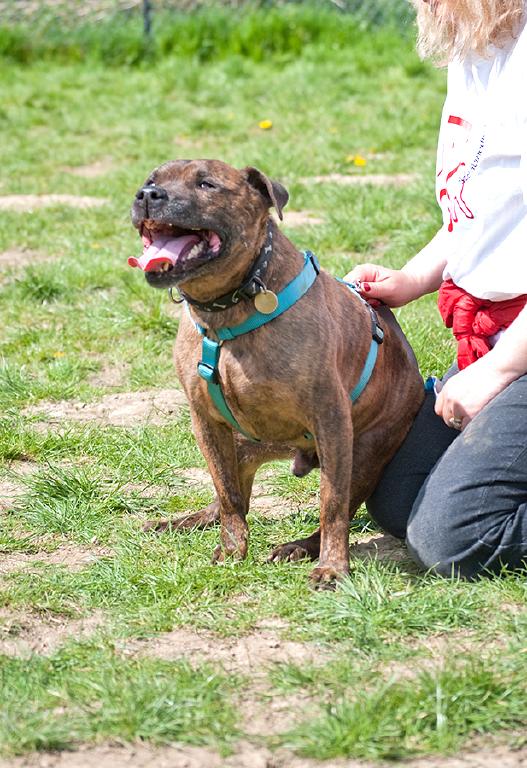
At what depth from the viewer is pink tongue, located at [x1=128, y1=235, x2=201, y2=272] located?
321 centimetres

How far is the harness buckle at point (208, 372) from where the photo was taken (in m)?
3.39

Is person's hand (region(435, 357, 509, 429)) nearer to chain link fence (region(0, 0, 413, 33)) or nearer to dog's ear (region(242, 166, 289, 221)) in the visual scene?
dog's ear (region(242, 166, 289, 221))

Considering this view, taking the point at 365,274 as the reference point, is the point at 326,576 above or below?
below

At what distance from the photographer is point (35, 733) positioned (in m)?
2.49

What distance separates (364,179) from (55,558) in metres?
A: 4.81

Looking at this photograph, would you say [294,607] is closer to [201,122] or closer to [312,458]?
[312,458]

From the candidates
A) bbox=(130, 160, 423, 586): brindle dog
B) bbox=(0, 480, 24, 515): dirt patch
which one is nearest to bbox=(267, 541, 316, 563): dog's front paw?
bbox=(130, 160, 423, 586): brindle dog

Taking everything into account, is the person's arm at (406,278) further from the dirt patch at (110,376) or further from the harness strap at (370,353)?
the dirt patch at (110,376)

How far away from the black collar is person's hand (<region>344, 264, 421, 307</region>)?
0.60 m

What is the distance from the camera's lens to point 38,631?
3.11m

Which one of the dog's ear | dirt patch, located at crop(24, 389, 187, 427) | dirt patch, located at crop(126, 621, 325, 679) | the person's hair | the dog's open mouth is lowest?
dirt patch, located at crop(24, 389, 187, 427)

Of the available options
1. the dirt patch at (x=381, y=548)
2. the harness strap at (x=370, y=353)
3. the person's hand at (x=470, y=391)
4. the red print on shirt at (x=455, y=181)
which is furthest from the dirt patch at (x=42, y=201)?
the person's hand at (x=470, y=391)

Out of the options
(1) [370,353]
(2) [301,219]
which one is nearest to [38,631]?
(1) [370,353]

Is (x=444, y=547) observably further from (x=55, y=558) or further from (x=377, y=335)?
(x=55, y=558)
